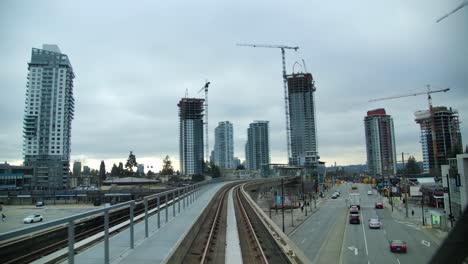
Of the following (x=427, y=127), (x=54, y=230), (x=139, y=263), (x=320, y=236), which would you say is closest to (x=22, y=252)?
(x=54, y=230)

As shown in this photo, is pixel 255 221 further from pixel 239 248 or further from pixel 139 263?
pixel 139 263

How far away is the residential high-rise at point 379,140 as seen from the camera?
596 feet

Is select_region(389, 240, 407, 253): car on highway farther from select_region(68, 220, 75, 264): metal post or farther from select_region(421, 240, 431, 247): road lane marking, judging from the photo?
select_region(68, 220, 75, 264): metal post

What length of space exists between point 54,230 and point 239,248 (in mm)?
8339

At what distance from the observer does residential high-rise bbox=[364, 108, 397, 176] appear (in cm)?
18162

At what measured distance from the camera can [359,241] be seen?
3450 centimetres

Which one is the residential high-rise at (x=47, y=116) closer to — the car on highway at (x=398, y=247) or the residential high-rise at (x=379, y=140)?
the car on highway at (x=398, y=247)

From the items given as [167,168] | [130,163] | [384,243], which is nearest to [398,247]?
[384,243]

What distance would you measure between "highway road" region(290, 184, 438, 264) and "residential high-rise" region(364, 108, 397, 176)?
14177cm

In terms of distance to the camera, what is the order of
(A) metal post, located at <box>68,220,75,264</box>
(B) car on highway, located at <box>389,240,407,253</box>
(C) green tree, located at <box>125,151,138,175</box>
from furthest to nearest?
(C) green tree, located at <box>125,151,138,175</box> → (B) car on highway, located at <box>389,240,407,253</box> → (A) metal post, located at <box>68,220,75,264</box>

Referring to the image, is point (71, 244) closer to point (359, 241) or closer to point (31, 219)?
point (31, 219)

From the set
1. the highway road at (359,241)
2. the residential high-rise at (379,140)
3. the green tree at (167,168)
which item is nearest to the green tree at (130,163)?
the green tree at (167,168)

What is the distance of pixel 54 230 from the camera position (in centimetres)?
589

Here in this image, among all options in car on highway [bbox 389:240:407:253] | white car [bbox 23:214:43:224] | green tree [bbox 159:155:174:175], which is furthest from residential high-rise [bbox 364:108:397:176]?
white car [bbox 23:214:43:224]
